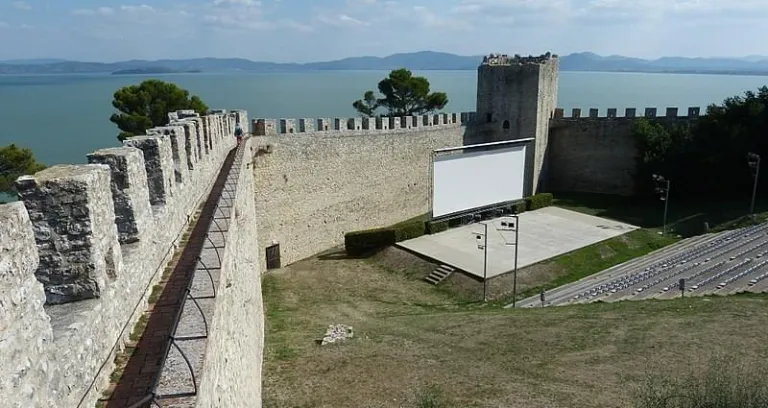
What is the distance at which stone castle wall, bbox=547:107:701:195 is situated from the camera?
23328 mm

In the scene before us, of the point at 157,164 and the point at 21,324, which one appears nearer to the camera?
the point at 21,324

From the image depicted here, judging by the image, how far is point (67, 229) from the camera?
2.97 m

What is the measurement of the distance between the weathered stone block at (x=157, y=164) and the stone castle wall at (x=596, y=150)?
21400 millimetres

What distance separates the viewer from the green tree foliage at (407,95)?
95.3 feet

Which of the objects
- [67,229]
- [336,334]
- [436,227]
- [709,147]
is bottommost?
[436,227]

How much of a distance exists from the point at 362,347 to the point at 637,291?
23.3ft

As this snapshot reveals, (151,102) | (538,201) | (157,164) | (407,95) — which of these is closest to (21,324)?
(157,164)

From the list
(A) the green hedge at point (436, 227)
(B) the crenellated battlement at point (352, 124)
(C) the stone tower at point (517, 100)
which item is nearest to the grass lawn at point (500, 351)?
(B) the crenellated battlement at point (352, 124)

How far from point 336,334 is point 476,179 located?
11035 millimetres

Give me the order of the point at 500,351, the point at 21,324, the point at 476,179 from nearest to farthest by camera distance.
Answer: the point at 21,324, the point at 500,351, the point at 476,179

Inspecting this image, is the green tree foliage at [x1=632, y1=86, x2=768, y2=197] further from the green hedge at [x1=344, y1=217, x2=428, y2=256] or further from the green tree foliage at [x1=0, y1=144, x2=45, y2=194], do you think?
the green tree foliage at [x1=0, y1=144, x2=45, y2=194]

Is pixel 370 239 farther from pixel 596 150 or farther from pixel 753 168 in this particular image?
pixel 753 168

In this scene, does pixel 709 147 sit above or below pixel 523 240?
above

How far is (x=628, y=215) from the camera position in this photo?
70.0ft
